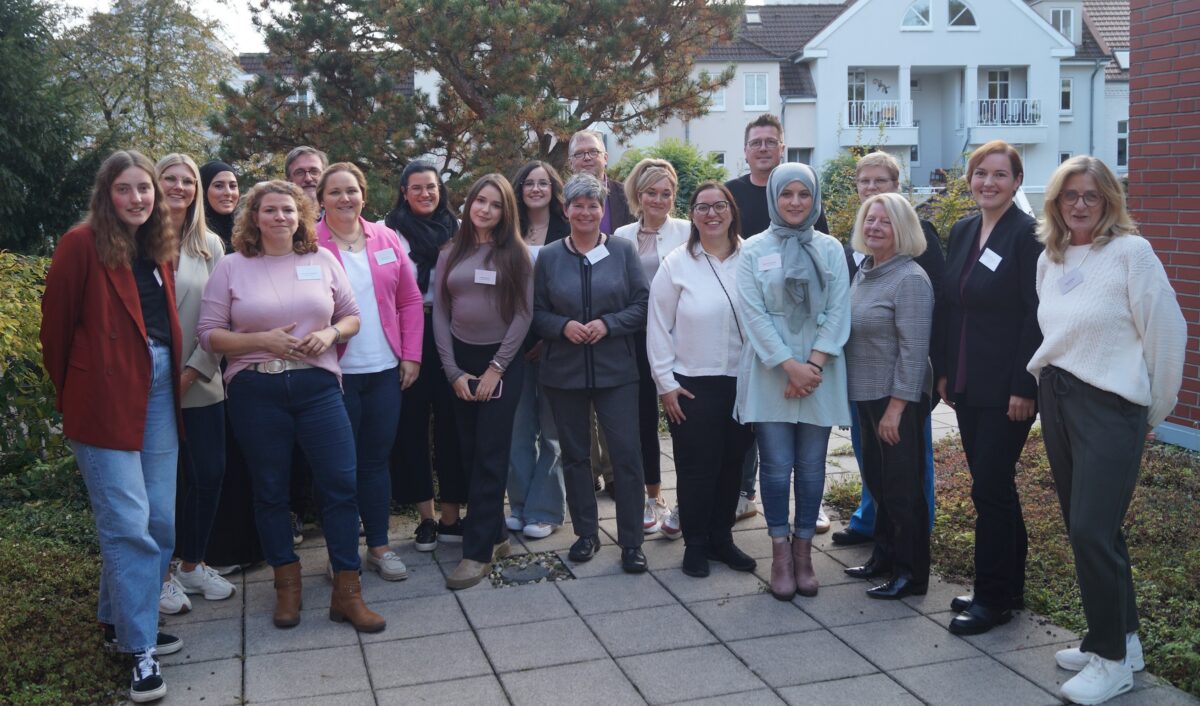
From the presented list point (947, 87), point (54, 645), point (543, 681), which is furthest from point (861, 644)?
point (947, 87)

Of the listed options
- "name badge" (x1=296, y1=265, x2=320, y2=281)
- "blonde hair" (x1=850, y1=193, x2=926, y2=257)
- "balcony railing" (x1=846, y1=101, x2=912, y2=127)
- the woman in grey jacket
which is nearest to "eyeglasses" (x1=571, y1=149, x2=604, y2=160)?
the woman in grey jacket

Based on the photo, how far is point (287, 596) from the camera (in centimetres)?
463

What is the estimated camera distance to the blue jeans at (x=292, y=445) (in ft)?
14.5

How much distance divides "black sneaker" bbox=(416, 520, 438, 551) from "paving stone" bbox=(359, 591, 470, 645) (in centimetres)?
→ 68

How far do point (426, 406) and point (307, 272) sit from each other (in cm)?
133

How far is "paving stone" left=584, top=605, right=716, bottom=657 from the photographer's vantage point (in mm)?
4312

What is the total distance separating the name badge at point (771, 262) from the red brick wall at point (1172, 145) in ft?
12.0

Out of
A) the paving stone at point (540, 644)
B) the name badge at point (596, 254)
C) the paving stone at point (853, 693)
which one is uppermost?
the name badge at point (596, 254)

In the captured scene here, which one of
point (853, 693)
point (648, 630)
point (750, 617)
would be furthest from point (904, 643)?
point (648, 630)

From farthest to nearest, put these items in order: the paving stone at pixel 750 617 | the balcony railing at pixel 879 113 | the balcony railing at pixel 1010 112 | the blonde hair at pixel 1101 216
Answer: the balcony railing at pixel 1010 112, the balcony railing at pixel 879 113, the paving stone at pixel 750 617, the blonde hair at pixel 1101 216

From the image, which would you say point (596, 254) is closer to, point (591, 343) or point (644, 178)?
point (591, 343)

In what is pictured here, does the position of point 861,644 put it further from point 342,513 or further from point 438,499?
point 438,499

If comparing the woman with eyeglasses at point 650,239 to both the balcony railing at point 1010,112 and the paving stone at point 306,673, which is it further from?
the balcony railing at point 1010,112

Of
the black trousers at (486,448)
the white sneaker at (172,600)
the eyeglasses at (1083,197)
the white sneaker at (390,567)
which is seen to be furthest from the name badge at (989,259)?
the white sneaker at (172,600)
